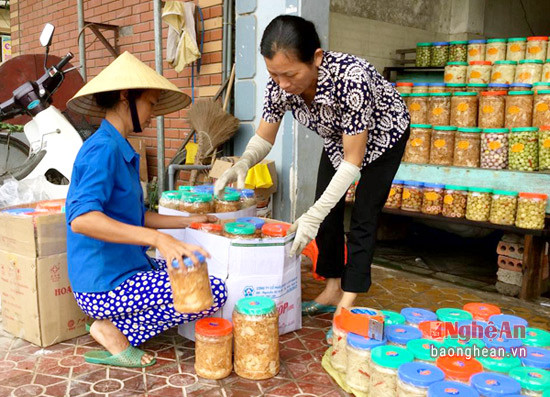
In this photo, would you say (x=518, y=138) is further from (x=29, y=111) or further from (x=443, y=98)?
(x=29, y=111)

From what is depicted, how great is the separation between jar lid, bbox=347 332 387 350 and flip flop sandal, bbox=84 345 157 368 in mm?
870

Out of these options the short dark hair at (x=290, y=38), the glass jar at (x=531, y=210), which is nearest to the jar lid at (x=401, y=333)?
the short dark hair at (x=290, y=38)

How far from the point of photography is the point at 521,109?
143 inches

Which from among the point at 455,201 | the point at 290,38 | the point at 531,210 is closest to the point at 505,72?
the point at 455,201

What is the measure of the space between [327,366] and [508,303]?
5.06 ft

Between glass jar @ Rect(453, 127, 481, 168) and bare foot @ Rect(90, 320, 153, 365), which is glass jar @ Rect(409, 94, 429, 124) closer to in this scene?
glass jar @ Rect(453, 127, 481, 168)

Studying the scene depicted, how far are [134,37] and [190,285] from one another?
435 centimetres

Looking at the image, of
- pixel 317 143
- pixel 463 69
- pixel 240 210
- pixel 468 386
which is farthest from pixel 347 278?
pixel 463 69

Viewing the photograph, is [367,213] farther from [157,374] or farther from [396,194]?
[396,194]

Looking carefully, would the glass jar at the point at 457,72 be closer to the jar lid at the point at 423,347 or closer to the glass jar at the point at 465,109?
the glass jar at the point at 465,109

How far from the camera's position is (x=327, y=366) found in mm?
2199

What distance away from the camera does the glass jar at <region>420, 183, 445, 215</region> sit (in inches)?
145

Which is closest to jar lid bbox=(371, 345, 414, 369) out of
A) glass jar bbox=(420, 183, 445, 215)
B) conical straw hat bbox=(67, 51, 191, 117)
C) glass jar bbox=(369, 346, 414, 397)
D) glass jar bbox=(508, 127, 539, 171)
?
glass jar bbox=(369, 346, 414, 397)

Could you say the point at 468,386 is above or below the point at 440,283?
above
